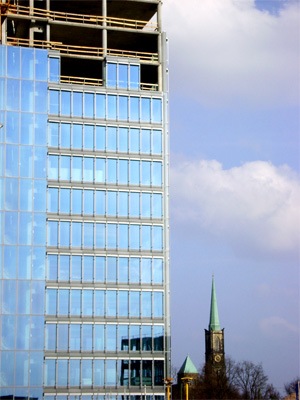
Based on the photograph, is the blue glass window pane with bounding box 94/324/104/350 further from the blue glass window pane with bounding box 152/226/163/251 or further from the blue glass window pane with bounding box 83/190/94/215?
the blue glass window pane with bounding box 83/190/94/215

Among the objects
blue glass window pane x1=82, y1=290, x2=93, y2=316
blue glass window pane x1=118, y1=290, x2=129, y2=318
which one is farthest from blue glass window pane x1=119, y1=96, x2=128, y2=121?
blue glass window pane x1=82, y1=290, x2=93, y2=316

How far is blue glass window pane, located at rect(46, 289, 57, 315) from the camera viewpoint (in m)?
103

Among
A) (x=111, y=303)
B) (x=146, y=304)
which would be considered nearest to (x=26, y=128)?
(x=111, y=303)

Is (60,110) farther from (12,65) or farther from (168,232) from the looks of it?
(168,232)

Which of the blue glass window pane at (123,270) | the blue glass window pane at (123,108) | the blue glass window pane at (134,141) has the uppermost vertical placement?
the blue glass window pane at (123,108)

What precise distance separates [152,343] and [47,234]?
54.6 feet

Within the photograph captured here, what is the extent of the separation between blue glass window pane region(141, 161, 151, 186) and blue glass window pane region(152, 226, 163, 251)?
5224mm

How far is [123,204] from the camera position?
10812 cm

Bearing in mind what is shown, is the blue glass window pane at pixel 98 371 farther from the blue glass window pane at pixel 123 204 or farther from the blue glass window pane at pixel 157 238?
the blue glass window pane at pixel 123 204

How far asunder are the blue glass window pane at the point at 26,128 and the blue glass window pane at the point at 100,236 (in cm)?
1209

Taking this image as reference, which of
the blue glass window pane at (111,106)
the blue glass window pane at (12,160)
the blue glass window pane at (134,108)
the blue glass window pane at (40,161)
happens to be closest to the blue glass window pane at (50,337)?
the blue glass window pane at (40,161)

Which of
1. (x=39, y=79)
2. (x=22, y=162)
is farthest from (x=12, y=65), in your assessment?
(x=22, y=162)

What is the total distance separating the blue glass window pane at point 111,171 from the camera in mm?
108375

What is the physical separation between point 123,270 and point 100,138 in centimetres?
1516
